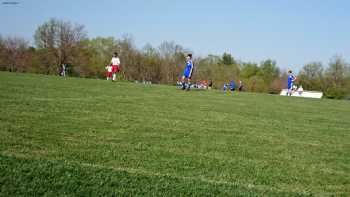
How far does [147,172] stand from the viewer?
4.77 meters

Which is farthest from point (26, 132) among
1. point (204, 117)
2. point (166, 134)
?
point (204, 117)

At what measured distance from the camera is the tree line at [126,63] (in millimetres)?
83000

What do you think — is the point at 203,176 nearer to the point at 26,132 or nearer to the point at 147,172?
the point at 147,172

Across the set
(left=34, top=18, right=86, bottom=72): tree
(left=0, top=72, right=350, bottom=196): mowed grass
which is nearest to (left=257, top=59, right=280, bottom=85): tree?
(left=34, top=18, right=86, bottom=72): tree

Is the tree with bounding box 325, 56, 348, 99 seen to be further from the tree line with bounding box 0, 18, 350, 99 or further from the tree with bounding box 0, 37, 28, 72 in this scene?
the tree with bounding box 0, 37, 28, 72

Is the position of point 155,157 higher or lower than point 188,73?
lower

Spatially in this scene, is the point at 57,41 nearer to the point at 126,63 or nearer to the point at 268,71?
the point at 126,63

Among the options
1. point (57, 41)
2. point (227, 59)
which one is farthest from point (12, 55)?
point (227, 59)

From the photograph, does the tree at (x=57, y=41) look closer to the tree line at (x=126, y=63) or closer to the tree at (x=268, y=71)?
the tree line at (x=126, y=63)

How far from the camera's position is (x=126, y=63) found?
293 ft

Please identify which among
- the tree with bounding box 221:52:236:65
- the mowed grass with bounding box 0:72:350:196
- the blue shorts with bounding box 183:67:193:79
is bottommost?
the mowed grass with bounding box 0:72:350:196

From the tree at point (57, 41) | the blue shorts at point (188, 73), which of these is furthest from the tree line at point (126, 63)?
the blue shorts at point (188, 73)

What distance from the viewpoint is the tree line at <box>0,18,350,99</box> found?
272 ft

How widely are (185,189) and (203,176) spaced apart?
26.1 inches
